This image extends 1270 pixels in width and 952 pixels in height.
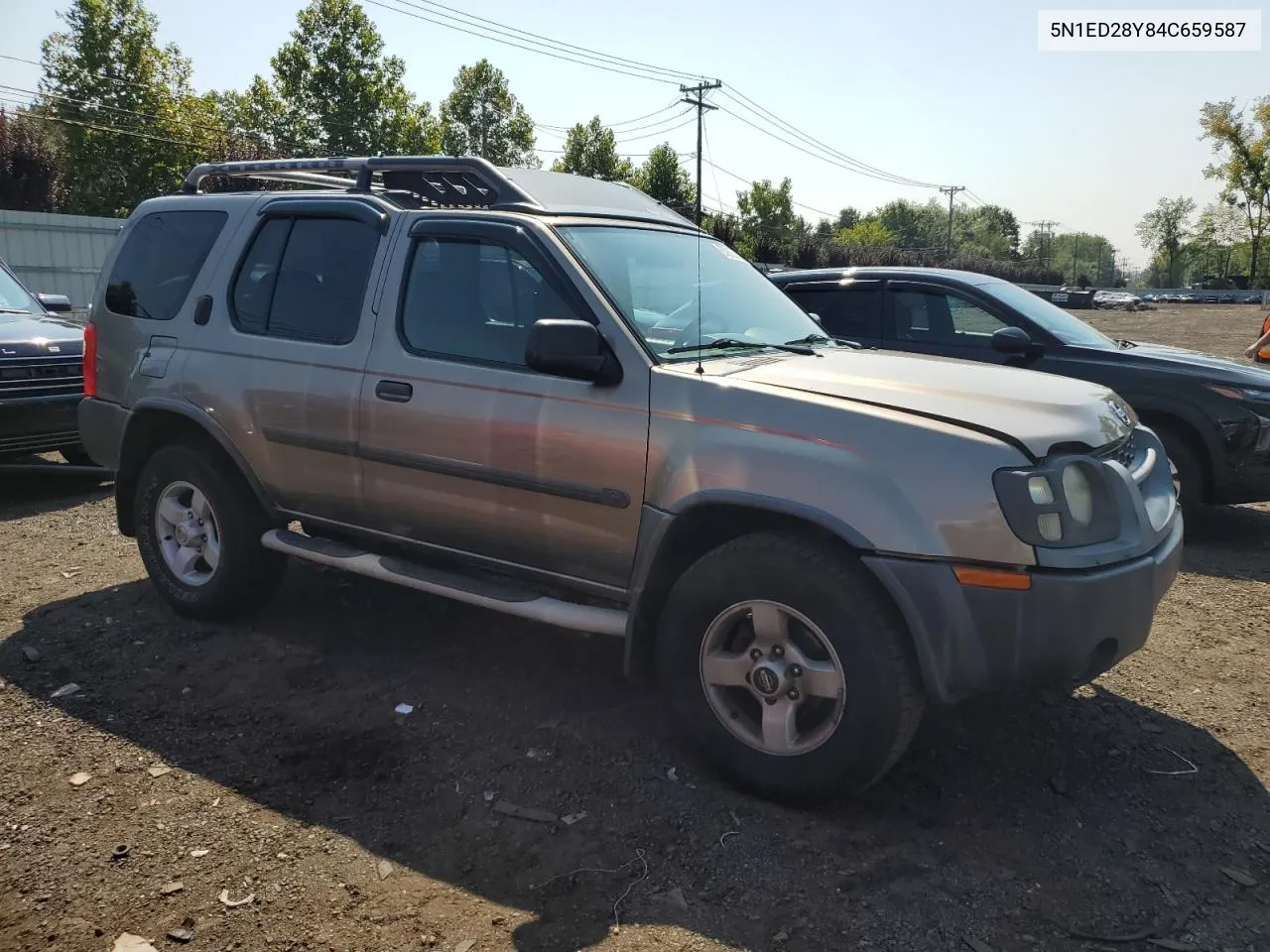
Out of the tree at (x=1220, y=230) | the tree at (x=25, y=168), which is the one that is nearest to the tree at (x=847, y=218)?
the tree at (x=1220, y=230)

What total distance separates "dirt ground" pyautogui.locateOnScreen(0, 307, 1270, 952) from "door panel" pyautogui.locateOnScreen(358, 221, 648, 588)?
0.74 m

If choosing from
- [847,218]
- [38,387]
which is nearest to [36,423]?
[38,387]

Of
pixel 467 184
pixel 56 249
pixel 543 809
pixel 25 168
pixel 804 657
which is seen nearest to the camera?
pixel 804 657

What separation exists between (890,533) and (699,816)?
110cm

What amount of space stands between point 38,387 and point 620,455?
19.7ft

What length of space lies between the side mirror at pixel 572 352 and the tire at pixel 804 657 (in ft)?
2.49

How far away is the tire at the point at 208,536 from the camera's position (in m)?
4.68

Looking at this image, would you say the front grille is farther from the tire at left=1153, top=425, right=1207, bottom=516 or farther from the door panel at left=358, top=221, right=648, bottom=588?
the tire at left=1153, top=425, right=1207, bottom=516

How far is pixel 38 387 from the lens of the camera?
750 cm

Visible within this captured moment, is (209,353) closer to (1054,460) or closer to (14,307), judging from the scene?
(1054,460)

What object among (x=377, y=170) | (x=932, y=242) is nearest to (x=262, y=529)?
(x=377, y=170)

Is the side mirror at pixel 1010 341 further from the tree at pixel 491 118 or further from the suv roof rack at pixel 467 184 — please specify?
the tree at pixel 491 118

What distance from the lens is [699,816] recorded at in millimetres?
3205

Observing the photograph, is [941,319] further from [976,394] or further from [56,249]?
[56,249]
